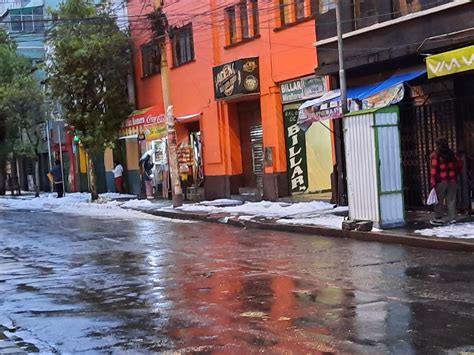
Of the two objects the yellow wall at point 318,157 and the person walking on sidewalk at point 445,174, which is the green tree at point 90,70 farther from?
the person walking on sidewalk at point 445,174

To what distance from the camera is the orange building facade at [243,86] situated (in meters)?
20.6

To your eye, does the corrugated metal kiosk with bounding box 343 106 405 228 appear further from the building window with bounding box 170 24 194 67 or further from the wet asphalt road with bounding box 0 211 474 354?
the building window with bounding box 170 24 194 67

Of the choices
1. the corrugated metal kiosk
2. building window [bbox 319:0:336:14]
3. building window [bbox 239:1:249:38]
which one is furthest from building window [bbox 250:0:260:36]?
the corrugated metal kiosk

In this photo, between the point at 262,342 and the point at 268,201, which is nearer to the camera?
the point at 262,342

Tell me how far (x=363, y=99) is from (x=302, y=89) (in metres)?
3.97

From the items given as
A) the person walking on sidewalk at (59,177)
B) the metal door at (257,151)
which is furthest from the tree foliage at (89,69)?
the metal door at (257,151)

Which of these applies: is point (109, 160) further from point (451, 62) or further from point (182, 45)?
point (451, 62)

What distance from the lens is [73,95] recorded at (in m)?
28.4

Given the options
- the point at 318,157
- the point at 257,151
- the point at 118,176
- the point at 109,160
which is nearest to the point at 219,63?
the point at 257,151

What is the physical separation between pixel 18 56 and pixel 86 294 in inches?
1284

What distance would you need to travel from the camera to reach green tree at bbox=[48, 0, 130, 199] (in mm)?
27531

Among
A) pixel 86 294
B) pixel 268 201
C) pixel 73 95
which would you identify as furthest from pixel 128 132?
pixel 86 294

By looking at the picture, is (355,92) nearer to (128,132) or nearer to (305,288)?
(305,288)

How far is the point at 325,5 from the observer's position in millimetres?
Result: 19156
